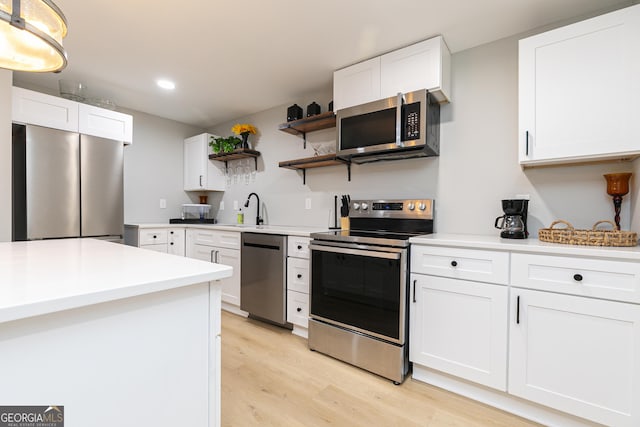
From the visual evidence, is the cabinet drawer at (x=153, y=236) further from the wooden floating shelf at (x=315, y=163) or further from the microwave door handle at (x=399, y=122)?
the microwave door handle at (x=399, y=122)

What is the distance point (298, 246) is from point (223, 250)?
1.01m

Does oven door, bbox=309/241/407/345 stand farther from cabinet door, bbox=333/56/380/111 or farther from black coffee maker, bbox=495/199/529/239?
cabinet door, bbox=333/56/380/111

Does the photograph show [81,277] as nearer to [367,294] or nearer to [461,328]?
[367,294]

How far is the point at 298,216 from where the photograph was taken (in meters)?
3.30

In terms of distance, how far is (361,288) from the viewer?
204 centimetres

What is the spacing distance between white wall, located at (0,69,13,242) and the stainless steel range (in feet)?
7.28

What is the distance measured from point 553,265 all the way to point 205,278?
1.63 meters

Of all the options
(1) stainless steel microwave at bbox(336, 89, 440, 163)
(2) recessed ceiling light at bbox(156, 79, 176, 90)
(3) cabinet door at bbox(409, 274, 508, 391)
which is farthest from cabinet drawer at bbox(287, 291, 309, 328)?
(2) recessed ceiling light at bbox(156, 79, 176, 90)

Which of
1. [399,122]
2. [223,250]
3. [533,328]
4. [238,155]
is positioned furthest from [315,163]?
[533,328]

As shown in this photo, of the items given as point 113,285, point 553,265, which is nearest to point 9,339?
point 113,285

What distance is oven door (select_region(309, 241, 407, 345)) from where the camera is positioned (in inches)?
74.3

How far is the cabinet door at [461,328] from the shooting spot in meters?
1.64

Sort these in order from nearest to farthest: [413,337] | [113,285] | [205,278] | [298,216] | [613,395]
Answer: [113,285]
[205,278]
[613,395]
[413,337]
[298,216]

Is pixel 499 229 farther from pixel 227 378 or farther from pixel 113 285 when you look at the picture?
pixel 113 285
